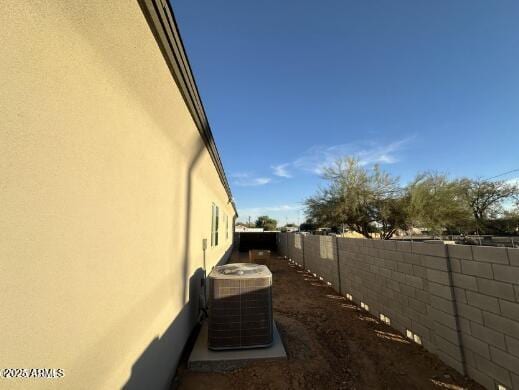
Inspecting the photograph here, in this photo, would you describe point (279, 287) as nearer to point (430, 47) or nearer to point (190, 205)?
point (190, 205)

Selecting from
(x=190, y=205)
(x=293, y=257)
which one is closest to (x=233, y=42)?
(x=190, y=205)

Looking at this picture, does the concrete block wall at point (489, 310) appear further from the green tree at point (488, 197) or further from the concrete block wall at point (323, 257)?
the green tree at point (488, 197)

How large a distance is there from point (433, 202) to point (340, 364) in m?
14.9

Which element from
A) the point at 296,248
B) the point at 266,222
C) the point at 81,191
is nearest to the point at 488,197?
the point at 296,248

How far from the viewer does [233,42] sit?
18.3ft

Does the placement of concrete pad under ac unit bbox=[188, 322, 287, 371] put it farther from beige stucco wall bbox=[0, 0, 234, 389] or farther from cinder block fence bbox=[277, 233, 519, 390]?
cinder block fence bbox=[277, 233, 519, 390]

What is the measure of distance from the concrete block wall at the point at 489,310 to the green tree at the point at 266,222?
49.2 meters

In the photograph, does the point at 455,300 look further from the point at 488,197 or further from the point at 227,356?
the point at 488,197

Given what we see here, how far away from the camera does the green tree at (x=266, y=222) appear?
52566 millimetres

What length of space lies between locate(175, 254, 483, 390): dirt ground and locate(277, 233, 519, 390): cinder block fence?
235mm

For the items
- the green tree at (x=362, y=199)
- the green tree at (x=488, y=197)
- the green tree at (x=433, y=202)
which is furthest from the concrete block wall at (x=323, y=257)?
the green tree at (x=488, y=197)

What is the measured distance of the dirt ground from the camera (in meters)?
2.59

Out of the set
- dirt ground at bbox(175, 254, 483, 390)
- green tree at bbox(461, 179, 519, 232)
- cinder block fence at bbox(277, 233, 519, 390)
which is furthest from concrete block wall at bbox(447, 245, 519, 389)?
green tree at bbox(461, 179, 519, 232)

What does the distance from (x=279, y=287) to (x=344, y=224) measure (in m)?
10.8
